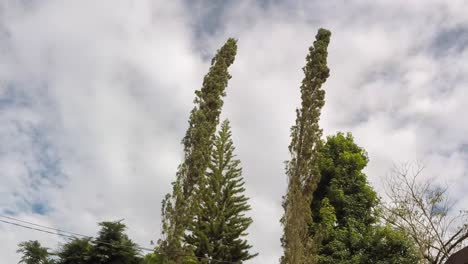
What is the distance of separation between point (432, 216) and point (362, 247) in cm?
439

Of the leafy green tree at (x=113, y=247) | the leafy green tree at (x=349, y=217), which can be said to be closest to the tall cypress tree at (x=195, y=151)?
the leafy green tree at (x=113, y=247)

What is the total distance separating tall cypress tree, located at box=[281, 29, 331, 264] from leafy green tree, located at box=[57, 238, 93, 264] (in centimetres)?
614

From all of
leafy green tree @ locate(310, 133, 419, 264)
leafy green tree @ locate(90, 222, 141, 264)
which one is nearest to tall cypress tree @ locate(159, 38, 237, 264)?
leafy green tree @ locate(90, 222, 141, 264)

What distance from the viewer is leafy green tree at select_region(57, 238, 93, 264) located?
14031 millimetres

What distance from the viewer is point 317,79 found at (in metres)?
17.3

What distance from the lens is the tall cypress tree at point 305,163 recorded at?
45.1ft

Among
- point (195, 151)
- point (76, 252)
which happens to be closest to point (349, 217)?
point (195, 151)

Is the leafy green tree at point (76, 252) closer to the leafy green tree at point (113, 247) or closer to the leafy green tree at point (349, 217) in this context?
the leafy green tree at point (113, 247)

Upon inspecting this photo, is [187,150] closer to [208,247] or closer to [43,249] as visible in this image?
[208,247]

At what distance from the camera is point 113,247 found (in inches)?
563

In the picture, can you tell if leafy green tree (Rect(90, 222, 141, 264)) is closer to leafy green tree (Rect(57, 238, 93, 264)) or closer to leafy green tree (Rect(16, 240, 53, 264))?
leafy green tree (Rect(57, 238, 93, 264))

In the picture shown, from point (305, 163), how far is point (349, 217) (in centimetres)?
327

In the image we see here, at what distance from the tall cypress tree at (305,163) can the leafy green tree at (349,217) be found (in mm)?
1743

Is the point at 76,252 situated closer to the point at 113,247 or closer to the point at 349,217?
the point at 113,247
